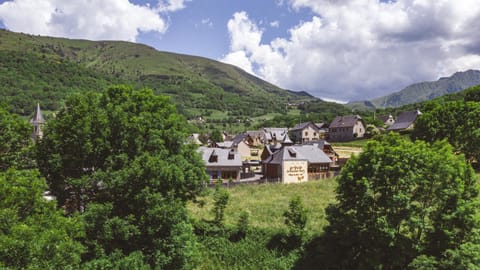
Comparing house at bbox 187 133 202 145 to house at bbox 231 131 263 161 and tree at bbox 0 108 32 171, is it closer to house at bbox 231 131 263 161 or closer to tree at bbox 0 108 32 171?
house at bbox 231 131 263 161

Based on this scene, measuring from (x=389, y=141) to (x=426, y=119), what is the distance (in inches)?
1405

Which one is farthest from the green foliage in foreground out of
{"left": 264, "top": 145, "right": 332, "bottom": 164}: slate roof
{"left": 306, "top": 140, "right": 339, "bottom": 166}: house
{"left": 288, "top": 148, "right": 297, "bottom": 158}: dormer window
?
{"left": 288, "top": 148, "right": 297, "bottom": 158}: dormer window

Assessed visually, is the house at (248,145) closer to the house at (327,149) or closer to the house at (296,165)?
the house at (327,149)

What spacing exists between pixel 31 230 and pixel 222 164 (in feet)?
144

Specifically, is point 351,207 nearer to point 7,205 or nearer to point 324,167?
point 7,205

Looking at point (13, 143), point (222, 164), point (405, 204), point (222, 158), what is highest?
point (13, 143)

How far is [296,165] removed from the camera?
51375 mm

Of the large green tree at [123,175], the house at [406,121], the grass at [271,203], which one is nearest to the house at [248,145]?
the grass at [271,203]

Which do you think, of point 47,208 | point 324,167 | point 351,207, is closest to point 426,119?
point 324,167

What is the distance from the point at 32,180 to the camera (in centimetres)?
1617

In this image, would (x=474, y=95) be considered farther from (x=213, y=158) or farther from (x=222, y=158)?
(x=213, y=158)

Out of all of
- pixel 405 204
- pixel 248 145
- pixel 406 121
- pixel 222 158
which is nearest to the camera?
pixel 405 204

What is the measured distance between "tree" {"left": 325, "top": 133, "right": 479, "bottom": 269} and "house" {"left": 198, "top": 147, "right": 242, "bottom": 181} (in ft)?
111

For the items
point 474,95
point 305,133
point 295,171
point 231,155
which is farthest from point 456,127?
point 305,133
